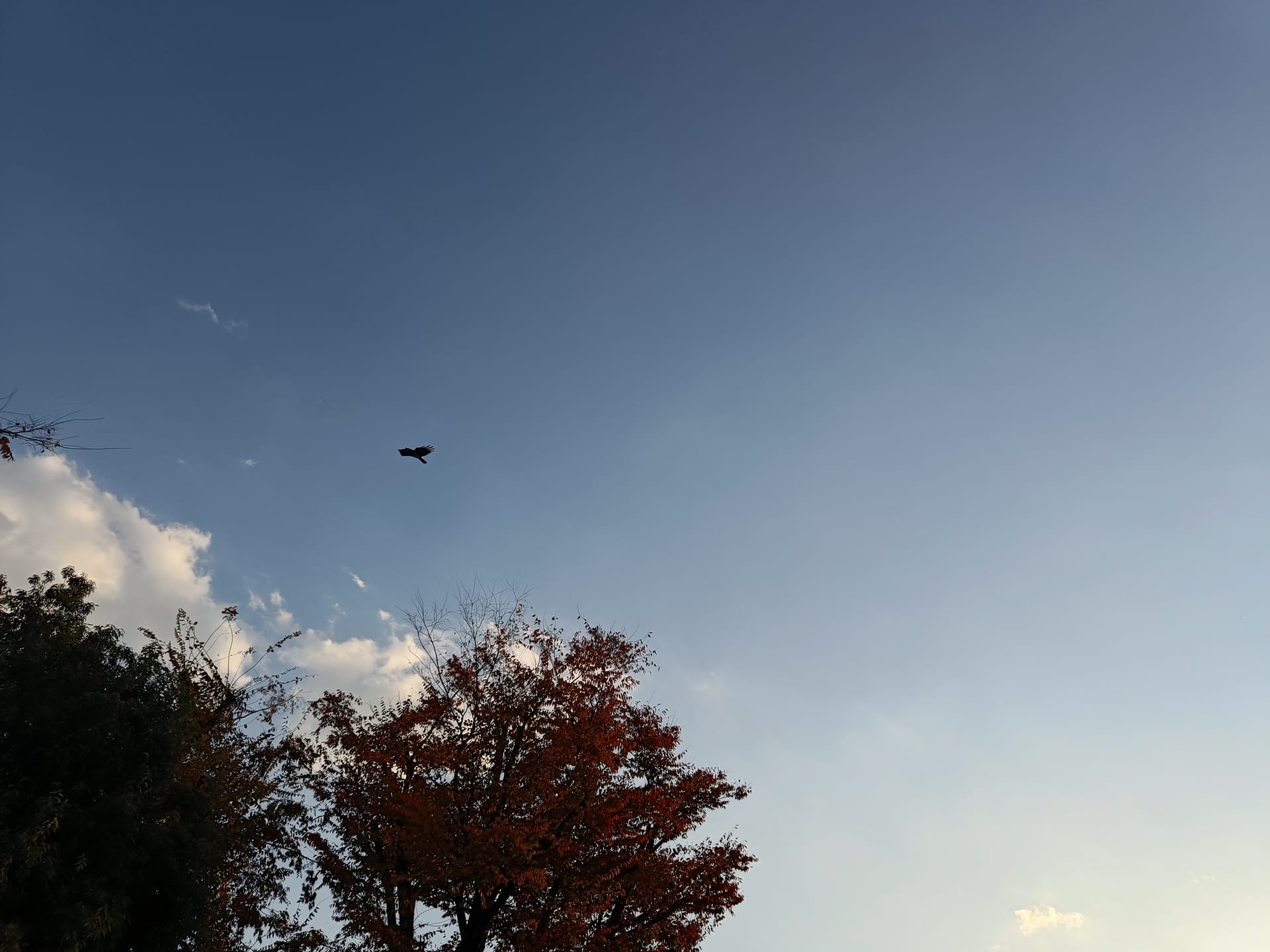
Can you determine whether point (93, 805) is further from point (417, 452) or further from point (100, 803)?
point (417, 452)

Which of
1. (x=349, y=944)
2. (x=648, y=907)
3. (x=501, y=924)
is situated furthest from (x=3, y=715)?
(x=648, y=907)

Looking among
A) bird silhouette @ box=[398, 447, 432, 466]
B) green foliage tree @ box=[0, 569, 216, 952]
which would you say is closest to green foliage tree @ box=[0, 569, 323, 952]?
green foliage tree @ box=[0, 569, 216, 952]

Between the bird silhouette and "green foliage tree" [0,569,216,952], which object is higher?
the bird silhouette

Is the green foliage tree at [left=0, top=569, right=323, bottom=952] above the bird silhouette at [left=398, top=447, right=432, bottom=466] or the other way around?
the other way around

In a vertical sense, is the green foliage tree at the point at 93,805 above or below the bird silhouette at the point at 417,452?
below

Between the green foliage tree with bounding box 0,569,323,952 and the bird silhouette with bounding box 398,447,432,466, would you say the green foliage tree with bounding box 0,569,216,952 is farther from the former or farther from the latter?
the bird silhouette with bounding box 398,447,432,466

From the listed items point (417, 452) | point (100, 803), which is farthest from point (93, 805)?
point (417, 452)

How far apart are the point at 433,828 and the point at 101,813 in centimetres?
710

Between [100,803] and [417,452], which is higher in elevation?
[417,452]

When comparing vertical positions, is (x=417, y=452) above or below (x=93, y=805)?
above

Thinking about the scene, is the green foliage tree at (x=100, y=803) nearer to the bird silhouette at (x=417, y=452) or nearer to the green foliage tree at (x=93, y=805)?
the green foliage tree at (x=93, y=805)

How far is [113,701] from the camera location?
1499 centimetres

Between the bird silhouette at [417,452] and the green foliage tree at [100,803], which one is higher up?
the bird silhouette at [417,452]

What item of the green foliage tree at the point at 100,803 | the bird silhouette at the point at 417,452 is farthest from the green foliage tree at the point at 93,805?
the bird silhouette at the point at 417,452
